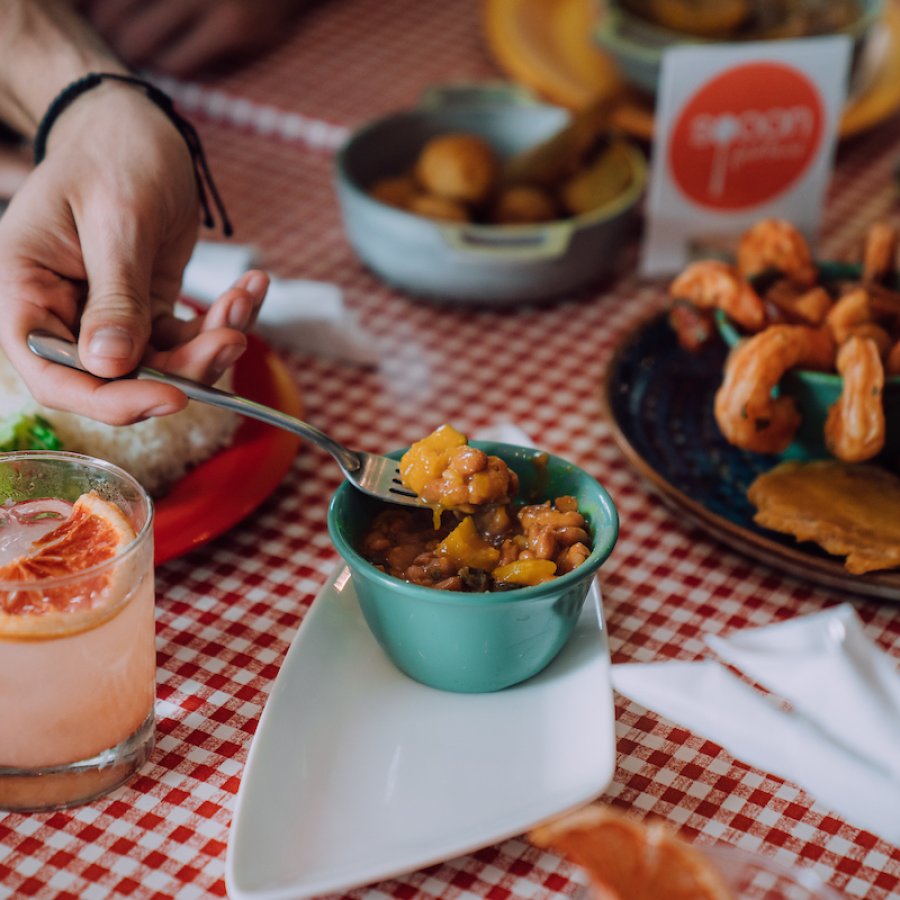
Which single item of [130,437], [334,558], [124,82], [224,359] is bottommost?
[334,558]

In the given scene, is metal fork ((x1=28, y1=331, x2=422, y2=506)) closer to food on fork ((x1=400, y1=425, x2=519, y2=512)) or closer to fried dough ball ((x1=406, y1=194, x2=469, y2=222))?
food on fork ((x1=400, y1=425, x2=519, y2=512))

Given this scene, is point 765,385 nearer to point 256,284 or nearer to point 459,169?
point 256,284

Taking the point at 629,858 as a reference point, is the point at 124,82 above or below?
above

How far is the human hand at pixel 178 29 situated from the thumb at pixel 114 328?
1.36 m

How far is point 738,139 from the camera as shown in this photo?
6.52 ft

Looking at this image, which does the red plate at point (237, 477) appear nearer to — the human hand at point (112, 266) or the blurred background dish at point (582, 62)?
the human hand at point (112, 266)

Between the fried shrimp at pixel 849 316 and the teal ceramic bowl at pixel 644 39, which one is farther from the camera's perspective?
the teal ceramic bowl at pixel 644 39

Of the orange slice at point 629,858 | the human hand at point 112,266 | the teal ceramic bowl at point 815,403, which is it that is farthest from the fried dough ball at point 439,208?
the orange slice at point 629,858

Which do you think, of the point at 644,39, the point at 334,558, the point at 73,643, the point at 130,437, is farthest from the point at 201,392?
the point at 644,39

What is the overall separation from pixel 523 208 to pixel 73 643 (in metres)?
1.18

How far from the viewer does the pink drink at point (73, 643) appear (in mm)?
1006

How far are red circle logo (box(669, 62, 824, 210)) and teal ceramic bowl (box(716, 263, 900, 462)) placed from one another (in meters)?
0.53

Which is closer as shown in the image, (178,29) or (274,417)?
(274,417)

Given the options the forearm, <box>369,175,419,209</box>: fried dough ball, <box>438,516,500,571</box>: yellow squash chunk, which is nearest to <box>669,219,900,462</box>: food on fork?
<box>438,516,500,571</box>: yellow squash chunk
